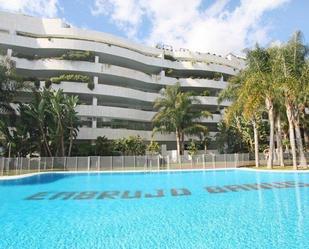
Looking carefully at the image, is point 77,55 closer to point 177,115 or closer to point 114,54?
point 114,54

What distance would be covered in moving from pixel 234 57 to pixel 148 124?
2279cm

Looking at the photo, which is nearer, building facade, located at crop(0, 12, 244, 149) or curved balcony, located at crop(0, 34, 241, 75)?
building facade, located at crop(0, 12, 244, 149)

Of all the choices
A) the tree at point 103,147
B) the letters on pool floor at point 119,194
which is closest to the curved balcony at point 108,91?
the tree at point 103,147

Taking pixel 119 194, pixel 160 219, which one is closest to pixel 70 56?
pixel 119 194

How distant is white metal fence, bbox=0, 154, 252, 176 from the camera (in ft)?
105

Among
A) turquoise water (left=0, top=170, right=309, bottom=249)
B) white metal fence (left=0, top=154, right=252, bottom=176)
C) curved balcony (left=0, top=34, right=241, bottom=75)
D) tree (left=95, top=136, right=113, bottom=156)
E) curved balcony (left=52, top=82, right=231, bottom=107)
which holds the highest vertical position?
curved balcony (left=0, top=34, right=241, bottom=75)

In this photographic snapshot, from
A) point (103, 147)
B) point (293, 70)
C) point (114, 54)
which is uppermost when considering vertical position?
point (114, 54)

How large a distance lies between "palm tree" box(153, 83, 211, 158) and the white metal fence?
4.96 m

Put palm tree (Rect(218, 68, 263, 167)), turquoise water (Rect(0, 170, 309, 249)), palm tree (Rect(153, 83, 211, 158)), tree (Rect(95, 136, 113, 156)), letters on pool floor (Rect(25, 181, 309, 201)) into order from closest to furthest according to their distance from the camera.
A: 1. turquoise water (Rect(0, 170, 309, 249))
2. letters on pool floor (Rect(25, 181, 309, 201))
3. palm tree (Rect(218, 68, 263, 167))
4. tree (Rect(95, 136, 113, 156))
5. palm tree (Rect(153, 83, 211, 158))

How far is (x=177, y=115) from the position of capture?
1592 inches

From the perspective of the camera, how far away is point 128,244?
8547mm

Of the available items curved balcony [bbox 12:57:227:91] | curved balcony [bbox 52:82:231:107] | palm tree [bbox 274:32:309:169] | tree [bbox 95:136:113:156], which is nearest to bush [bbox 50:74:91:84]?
curved balcony [bbox 52:82:231:107]

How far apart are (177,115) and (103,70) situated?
12.2m

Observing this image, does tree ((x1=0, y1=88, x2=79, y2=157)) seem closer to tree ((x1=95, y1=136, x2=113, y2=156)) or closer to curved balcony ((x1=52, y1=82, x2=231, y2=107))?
tree ((x1=95, y1=136, x2=113, y2=156))
